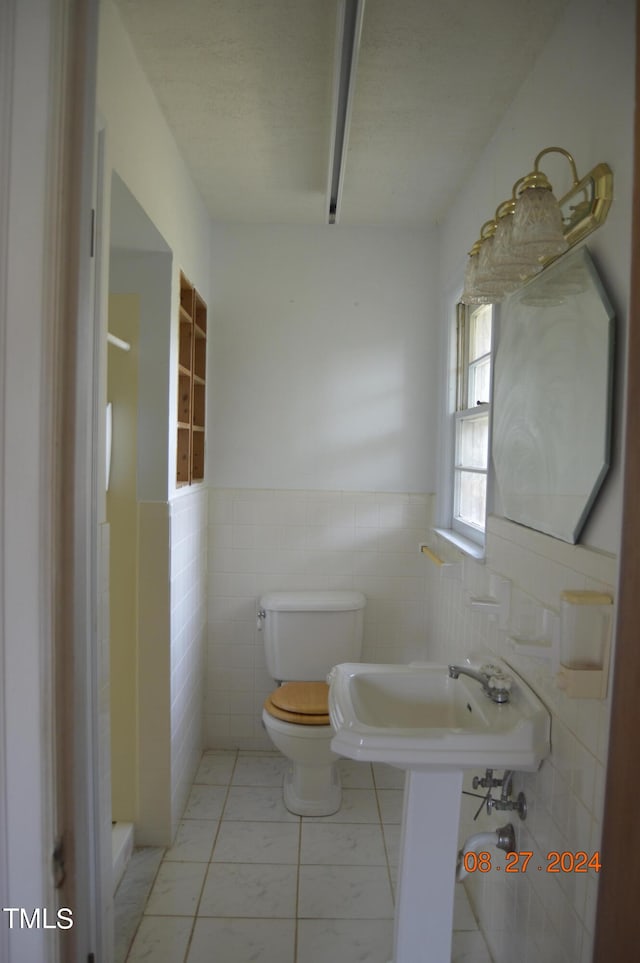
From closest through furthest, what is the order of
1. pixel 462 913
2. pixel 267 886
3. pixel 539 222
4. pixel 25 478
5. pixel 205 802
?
pixel 25 478, pixel 539 222, pixel 462 913, pixel 267 886, pixel 205 802

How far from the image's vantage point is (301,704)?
2.40 meters

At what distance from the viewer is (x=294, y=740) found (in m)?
2.34

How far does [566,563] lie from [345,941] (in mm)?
1404

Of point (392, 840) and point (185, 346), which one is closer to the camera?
point (392, 840)

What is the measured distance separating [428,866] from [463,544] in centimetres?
107

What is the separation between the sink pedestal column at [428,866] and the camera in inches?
58.8

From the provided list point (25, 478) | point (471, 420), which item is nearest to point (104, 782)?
point (25, 478)

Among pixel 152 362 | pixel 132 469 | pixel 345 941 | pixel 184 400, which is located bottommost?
pixel 345 941

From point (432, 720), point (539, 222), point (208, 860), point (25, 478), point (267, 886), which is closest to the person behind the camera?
point (25, 478)

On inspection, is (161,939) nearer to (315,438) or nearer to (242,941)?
(242,941)

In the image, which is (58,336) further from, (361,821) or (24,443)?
(361,821)

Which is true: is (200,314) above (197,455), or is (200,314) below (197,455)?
Answer: above

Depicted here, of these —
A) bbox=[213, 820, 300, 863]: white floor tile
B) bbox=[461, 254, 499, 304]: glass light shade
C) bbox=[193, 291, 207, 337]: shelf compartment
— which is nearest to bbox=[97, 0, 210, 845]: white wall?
bbox=[213, 820, 300, 863]: white floor tile

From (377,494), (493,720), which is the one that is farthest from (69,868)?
(377,494)
